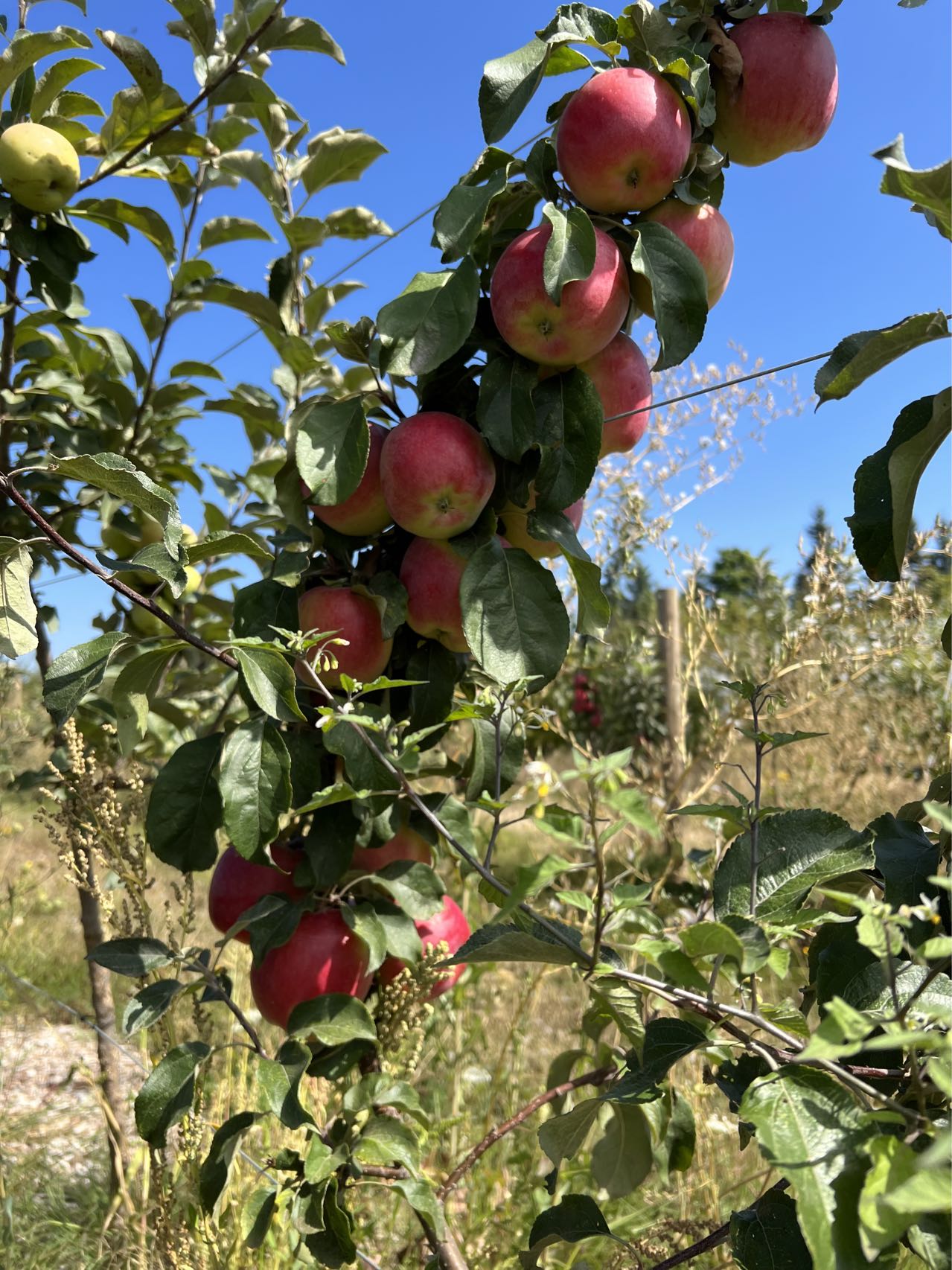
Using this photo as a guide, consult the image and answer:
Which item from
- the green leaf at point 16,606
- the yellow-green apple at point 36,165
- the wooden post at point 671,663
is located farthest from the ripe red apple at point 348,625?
the wooden post at point 671,663

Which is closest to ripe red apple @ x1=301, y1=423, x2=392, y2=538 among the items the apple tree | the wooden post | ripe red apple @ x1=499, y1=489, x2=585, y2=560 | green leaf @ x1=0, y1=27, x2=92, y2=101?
the apple tree

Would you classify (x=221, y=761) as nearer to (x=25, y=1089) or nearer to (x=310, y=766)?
(x=310, y=766)

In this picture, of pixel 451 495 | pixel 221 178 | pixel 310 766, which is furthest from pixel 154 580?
pixel 451 495

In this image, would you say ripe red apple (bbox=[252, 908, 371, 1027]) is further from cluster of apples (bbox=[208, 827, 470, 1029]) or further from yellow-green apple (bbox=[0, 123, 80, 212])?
yellow-green apple (bbox=[0, 123, 80, 212])

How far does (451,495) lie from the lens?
0.76 metres

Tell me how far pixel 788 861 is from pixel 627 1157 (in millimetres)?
401

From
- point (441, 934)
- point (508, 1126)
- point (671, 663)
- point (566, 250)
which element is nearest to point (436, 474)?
point (566, 250)

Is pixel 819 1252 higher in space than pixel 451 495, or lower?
lower

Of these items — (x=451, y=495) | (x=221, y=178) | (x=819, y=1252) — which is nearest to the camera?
(x=819, y=1252)

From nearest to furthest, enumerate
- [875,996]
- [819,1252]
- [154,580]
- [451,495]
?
[819,1252]
[875,996]
[451,495]
[154,580]

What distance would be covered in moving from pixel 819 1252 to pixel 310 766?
58 centimetres

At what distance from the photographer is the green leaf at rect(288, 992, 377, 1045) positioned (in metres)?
0.84

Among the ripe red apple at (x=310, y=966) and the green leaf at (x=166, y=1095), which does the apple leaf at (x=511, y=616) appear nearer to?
the ripe red apple at (x=310, y=966)

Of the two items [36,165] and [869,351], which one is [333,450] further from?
[36,165]
